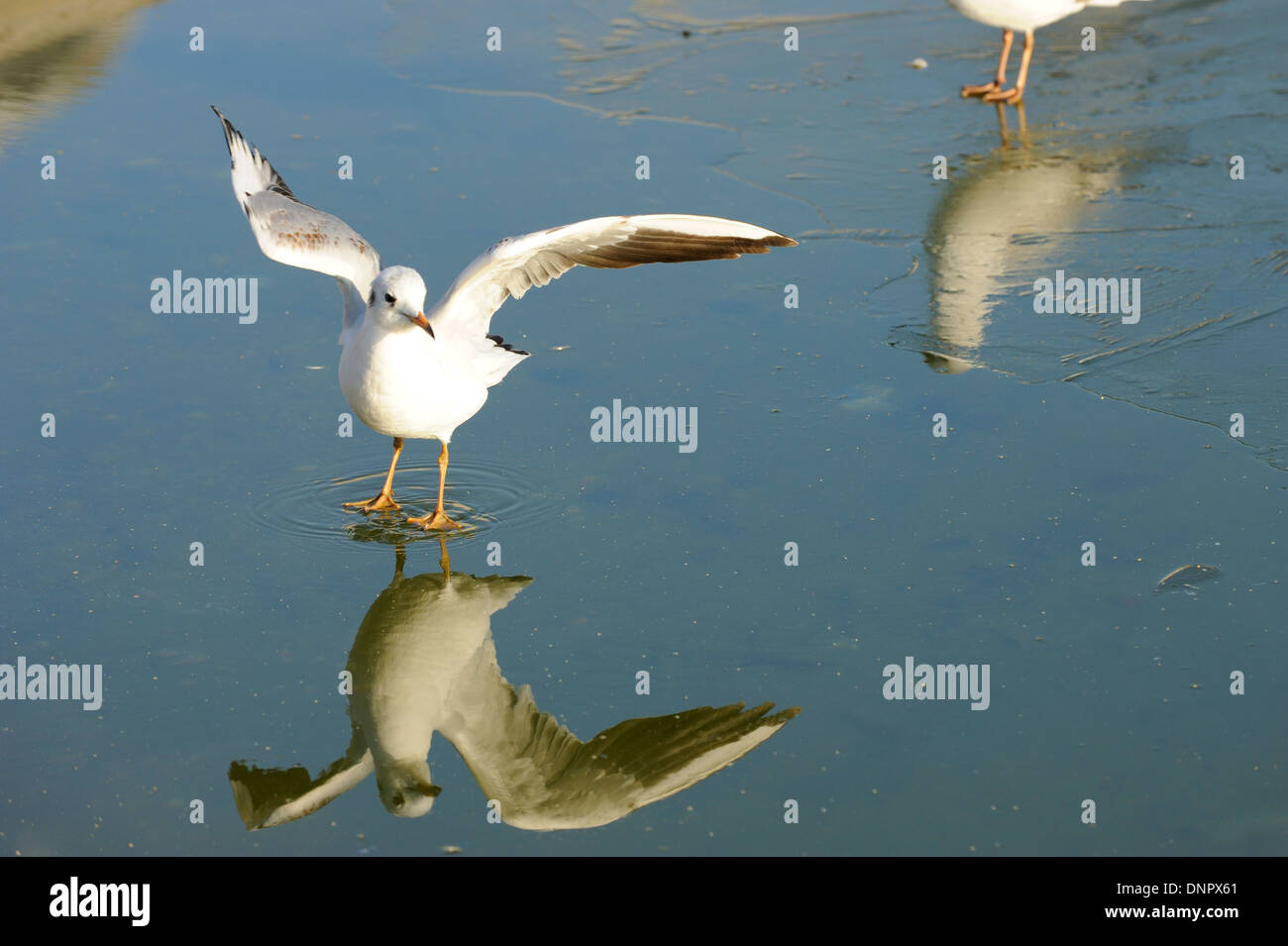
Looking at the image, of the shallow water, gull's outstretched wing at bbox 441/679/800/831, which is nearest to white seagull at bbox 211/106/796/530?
the shallow water

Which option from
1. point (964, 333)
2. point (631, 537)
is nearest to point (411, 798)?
point (631, 537)

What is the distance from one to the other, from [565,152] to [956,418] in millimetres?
3846

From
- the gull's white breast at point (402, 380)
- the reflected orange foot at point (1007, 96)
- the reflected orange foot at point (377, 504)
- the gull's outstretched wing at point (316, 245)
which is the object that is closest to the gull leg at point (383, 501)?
the reflected orange foot at point (377, 504)

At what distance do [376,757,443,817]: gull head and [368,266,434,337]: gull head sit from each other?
4.96 feet

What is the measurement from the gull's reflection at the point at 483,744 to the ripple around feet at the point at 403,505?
1.94ft

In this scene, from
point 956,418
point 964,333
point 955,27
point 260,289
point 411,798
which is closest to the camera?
point 411,798

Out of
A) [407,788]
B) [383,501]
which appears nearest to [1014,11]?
[383,501]

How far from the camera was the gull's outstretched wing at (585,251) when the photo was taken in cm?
508

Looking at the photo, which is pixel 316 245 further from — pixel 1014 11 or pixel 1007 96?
pixel 1014 11

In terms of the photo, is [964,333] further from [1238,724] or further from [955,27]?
[955,27]

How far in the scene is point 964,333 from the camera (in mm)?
6633

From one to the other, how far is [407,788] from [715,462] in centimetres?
212

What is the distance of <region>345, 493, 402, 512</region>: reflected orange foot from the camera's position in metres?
5.47

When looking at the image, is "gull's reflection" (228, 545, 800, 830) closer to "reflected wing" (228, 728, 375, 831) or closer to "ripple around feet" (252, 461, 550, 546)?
"reflected wing" (228, 728, 375, 831)
